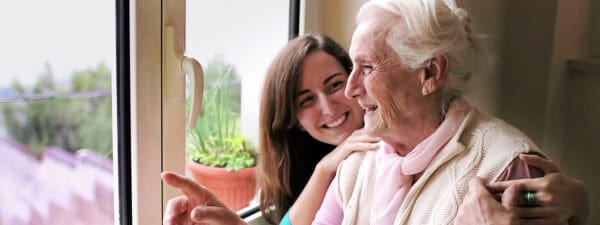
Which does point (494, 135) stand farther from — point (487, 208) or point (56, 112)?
point (56, 112)

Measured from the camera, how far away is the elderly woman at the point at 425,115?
43.0 inches

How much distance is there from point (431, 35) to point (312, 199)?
515 millimetres

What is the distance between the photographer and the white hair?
1099 mm

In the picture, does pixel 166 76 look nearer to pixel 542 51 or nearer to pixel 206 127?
pixel 206 127

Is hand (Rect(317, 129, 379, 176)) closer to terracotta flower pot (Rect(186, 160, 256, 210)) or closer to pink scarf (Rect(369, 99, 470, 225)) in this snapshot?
pink scarf (Rect(369, 99, 470, 225))

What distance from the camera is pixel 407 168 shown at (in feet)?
→ 3.82

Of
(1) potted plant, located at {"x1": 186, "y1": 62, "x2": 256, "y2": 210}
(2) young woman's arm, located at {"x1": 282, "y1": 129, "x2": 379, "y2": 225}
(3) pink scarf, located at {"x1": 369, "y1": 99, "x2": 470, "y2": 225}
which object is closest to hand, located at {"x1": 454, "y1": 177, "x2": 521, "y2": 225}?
(3) pink scarf, located at {"x1": 369, "y1": 99, "x2": 470, "y2": 225}

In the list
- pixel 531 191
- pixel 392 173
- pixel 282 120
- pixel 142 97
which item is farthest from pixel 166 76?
pixel 531 191

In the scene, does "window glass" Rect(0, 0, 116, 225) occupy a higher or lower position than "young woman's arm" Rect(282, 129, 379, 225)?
higher

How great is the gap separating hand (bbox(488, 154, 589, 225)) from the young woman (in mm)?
364

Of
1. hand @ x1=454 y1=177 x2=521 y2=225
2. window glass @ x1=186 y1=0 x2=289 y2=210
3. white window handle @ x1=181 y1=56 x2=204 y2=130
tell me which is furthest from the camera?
window glass @ x1=186 y1=0 x2=289 y2=210

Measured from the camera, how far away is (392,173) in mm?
1198

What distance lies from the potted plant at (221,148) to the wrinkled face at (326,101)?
19cm

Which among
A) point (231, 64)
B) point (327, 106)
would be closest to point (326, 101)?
point (327, 106)
